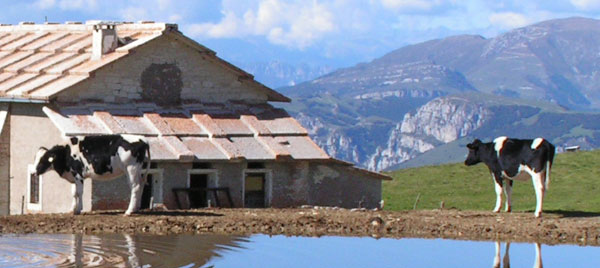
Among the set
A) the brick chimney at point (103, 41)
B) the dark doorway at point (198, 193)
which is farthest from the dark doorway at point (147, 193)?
the brick chimney at point (103, 41)

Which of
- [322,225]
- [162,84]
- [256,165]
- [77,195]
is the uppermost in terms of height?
[162,84]

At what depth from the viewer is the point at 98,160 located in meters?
37.8

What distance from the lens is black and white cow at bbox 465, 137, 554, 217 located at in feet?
131

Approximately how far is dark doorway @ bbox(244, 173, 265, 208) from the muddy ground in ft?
22.4

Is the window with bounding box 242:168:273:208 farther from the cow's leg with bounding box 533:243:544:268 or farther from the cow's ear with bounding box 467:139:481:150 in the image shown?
the cow's leg with bounding box 533:243:544:268

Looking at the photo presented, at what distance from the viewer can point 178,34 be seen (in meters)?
46.8

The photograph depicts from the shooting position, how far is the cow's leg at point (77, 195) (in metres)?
37.8

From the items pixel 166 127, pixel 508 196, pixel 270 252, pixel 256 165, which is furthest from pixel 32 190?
pixel 270 252

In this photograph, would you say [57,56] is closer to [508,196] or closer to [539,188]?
[508,196]

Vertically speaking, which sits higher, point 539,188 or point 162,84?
point 162,84

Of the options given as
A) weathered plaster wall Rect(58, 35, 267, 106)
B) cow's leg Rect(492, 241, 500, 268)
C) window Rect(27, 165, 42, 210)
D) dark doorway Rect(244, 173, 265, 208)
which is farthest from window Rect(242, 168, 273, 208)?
cow's leg Rect(492, 241, 500, 268)

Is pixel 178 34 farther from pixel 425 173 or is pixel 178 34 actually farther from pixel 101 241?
pixel 425 173

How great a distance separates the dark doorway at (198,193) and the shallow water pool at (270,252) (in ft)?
35.9

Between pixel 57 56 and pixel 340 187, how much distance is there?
11282 mm
